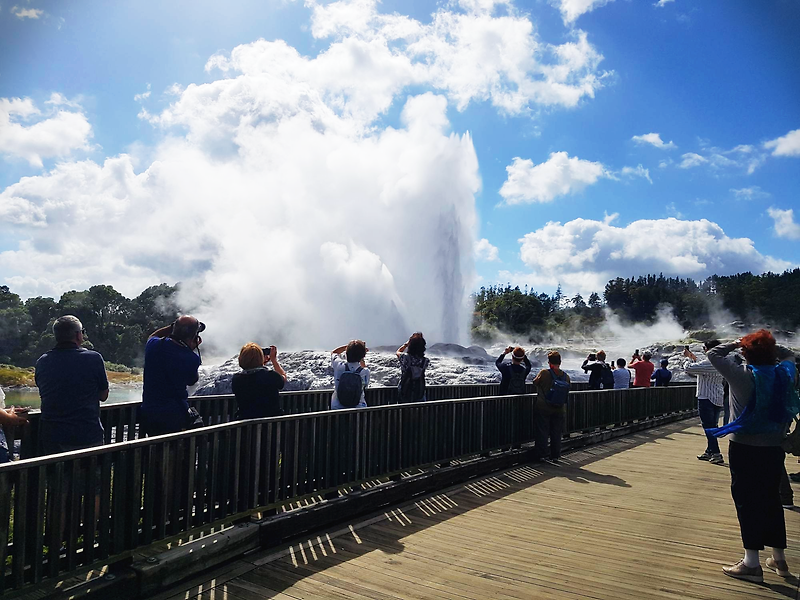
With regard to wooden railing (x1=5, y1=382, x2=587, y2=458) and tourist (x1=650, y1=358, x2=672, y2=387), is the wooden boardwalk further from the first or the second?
tourist (x1=650, y1=358, x2=672, y2=387)

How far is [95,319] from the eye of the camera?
4200 inches

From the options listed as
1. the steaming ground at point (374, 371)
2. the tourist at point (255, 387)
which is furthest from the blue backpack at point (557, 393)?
the steaming ground at point (374, 371)

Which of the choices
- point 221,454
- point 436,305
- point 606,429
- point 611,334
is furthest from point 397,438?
point 611,334

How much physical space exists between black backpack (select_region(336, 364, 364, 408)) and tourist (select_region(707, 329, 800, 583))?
383 centimetres

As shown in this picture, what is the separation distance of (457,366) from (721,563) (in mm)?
22468

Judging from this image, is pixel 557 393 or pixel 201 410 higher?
pixel 557 393

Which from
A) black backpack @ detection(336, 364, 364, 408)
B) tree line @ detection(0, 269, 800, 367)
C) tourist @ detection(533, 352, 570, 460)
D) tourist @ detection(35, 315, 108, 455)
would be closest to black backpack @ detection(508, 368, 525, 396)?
tourist @ detection(533, 352, 570, 460)

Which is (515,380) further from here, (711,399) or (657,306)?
(657,306)

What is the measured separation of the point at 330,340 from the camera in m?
43.8

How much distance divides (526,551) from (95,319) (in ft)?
372

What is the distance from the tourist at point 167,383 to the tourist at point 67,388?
595 mm

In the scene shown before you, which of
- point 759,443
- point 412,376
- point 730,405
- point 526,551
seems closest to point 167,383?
point 526,551

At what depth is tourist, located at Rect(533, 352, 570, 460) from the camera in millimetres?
10055

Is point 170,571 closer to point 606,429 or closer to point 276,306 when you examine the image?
point 606,429
